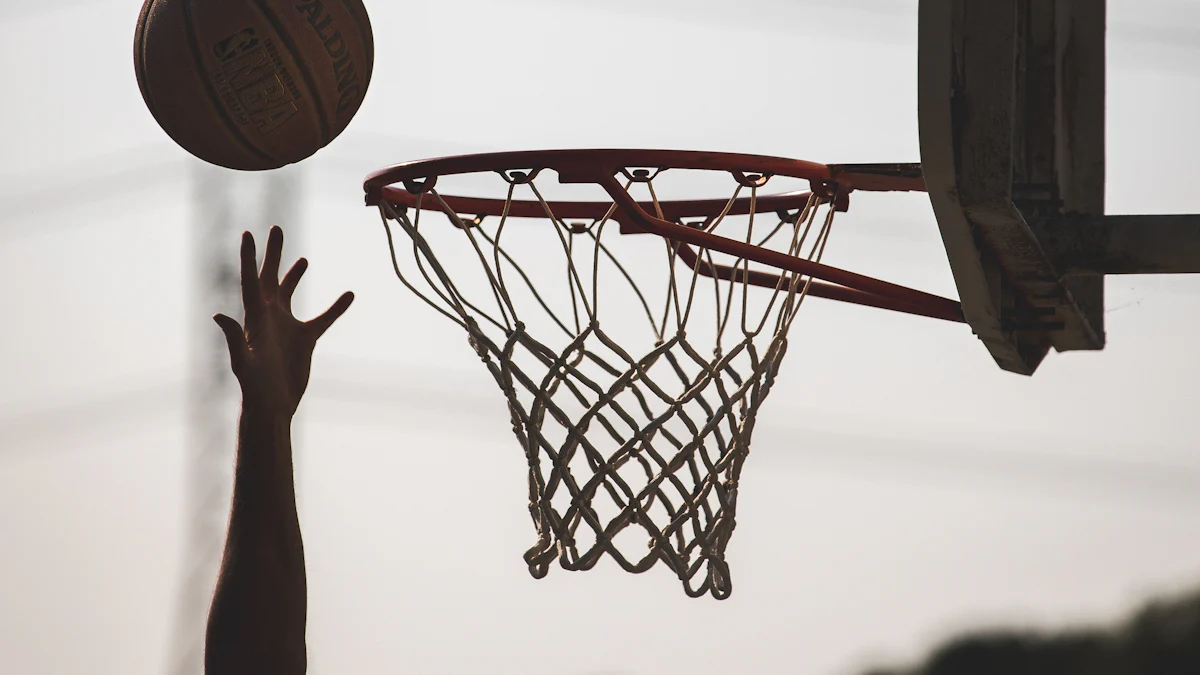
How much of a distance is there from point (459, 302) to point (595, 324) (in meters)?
0.37

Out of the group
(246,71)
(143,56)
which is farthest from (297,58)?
(143,56)

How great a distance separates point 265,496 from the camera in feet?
8.15

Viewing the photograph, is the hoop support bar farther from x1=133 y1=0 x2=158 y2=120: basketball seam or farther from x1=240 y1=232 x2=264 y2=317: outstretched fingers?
x1=133 y1=0 x2=158 y2=120: basketball seam

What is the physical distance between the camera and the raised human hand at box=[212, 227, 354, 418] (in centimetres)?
251

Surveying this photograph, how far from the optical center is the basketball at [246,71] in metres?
2.50

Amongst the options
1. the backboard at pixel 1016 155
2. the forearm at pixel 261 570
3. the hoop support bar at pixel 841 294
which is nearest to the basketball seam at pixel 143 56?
the forearm at pixel 261 570

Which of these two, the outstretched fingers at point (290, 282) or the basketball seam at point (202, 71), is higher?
the basketball seam at point (202, 71)

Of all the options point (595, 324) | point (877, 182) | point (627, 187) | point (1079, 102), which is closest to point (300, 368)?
point (595, 324)

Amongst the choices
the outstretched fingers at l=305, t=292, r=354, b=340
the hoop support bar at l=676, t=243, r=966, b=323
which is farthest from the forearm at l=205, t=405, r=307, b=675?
the hoop support bar at l=676, t=243, r=966, b=323

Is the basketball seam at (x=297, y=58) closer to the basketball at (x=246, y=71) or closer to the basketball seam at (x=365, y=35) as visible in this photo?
the basketball at (x=246, y=71)

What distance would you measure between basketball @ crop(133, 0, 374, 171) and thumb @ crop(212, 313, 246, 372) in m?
0.43

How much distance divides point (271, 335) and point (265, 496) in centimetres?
39

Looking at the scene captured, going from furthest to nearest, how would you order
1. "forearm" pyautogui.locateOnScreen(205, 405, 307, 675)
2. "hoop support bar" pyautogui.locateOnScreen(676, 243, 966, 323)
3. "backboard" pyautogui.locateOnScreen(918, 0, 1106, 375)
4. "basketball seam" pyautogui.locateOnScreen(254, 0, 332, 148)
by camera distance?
"basketball seam" pyautogui.locateOnScreen(254, 0, 332, 148) → "forearm" pyautogui.locateOnScreen(205, 405, 307, 675) → "hoop support bar" pyautogui.locateOnScreen(676, 243, 966, 323) → "backboard" pyautogui.locateOnScreen(918, 0, 1106, 375)

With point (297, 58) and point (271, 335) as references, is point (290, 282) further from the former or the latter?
point (297, 58)
